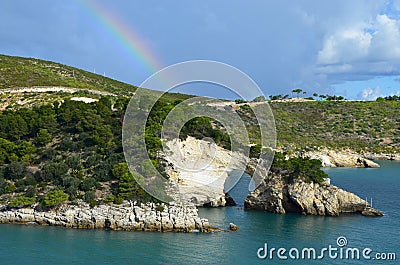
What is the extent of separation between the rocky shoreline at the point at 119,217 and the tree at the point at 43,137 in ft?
40.8

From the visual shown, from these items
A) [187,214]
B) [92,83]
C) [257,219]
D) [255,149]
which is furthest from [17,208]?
[92,83]

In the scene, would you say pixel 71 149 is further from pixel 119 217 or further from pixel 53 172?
pixel 119 217

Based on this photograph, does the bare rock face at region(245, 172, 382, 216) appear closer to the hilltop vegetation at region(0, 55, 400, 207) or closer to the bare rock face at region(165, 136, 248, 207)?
the hilltop vegetation at region(0, 55, 400, 207)

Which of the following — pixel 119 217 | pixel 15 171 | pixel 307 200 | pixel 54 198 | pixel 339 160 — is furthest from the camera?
pixel 339 160

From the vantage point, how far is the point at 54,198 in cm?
4044

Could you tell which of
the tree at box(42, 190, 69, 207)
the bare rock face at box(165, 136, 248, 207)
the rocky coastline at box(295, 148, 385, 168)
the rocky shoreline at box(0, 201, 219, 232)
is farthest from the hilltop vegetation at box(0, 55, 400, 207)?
the rocky coastline at box(295, 148, 385, 168)

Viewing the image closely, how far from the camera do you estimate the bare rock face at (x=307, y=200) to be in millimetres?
46656

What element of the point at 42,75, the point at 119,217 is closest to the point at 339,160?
the point at 42,75

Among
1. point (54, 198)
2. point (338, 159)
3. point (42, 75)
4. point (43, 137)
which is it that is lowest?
point (54, 198)

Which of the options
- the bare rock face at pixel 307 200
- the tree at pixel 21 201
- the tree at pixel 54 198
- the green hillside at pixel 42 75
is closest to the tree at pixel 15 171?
the tree at pixel 21 201

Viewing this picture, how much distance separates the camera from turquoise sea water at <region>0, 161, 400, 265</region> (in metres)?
32.2

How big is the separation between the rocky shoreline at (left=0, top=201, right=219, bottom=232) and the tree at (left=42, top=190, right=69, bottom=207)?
0.60 meters

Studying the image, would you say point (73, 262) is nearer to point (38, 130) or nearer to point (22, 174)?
point (22, 174)
